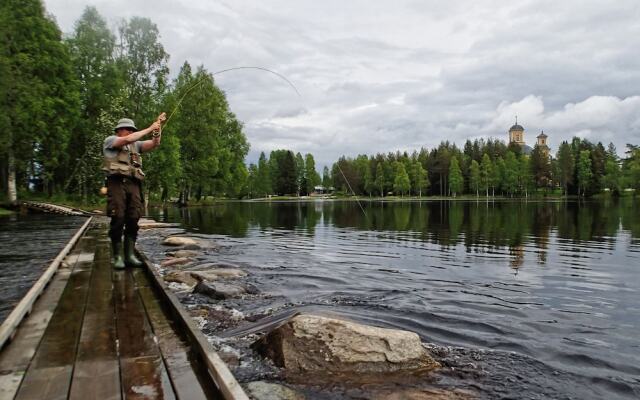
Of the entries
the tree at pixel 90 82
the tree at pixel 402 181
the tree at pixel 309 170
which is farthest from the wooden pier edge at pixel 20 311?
the tree at pixel 309 170

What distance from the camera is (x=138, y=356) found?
4203 millimetres

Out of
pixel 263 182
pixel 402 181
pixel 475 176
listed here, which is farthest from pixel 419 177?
pixel 263 182

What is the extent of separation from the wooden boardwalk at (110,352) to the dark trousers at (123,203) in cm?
158

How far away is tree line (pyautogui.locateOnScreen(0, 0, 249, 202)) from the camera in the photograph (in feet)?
110

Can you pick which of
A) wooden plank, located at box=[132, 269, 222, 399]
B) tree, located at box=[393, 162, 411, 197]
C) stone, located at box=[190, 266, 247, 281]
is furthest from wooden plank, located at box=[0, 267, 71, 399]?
tree, located at box=[393, 162, 411, 197]

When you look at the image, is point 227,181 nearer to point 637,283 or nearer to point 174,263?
point 174,263

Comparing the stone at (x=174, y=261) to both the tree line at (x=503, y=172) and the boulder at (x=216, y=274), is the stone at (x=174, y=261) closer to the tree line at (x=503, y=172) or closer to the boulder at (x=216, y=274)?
the boulder at (x=216, y=274)

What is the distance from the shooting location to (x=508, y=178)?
120 meters

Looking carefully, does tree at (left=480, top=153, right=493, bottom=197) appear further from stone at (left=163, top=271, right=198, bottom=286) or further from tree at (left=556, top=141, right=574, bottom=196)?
stone at (left=163, top=271, right=198, bottom=286)

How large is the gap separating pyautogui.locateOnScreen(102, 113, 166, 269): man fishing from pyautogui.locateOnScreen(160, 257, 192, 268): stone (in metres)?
5.17

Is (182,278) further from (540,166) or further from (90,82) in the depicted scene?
(540,166)

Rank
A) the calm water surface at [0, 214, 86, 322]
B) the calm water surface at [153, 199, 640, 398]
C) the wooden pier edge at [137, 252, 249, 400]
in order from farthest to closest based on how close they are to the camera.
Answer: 1. the calm water surface at [0, 214, 86, 322]
2. the calm water surface at [153, 199, 640, 398]
3. the wooden pier edge at [137, 252, 249, 400]

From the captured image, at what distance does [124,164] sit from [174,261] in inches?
266

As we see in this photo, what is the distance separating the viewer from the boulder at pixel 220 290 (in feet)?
30.4
